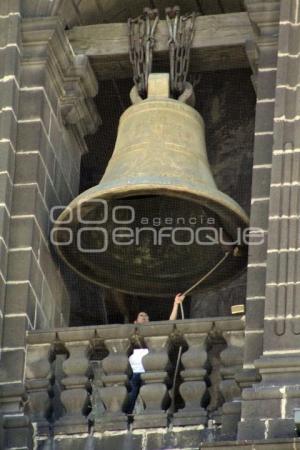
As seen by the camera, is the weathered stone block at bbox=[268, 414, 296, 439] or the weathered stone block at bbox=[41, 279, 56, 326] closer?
the weathered stone block at bbox=[268, 414, 296, 439]

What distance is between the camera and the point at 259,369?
71.2ft

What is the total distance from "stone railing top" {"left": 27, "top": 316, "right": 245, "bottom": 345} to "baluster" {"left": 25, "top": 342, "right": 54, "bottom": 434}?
0.08 metres

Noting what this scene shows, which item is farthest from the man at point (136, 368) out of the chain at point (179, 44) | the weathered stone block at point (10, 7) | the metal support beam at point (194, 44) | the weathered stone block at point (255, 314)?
the weathered stone block at point (10, 7)

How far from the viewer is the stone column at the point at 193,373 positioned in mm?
22078

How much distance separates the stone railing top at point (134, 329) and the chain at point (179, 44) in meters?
2.21

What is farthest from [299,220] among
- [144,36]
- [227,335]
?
[144,36]

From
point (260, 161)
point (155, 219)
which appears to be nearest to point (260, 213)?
point (260, 161)

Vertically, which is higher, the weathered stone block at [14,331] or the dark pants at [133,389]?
the weathered stone block at [14,331]

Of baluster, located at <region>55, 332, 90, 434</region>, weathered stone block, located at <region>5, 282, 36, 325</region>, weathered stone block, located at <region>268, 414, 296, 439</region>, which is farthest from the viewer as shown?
weathered stone block, located at <region>5, 282, 36, 325</region>

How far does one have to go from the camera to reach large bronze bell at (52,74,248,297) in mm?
23141

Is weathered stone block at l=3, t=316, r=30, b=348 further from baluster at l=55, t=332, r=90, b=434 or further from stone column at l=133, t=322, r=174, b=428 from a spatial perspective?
stone column at l=133, t=322, r=174, b=428

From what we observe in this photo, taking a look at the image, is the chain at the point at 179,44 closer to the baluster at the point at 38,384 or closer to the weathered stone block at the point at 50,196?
the weathered stone block at the point at 50,196

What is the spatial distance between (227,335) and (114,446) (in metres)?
1.19

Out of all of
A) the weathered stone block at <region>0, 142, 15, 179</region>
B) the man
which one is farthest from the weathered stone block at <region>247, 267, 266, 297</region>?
the weathered stone block at <region>0, 142, 15, 179</region>
